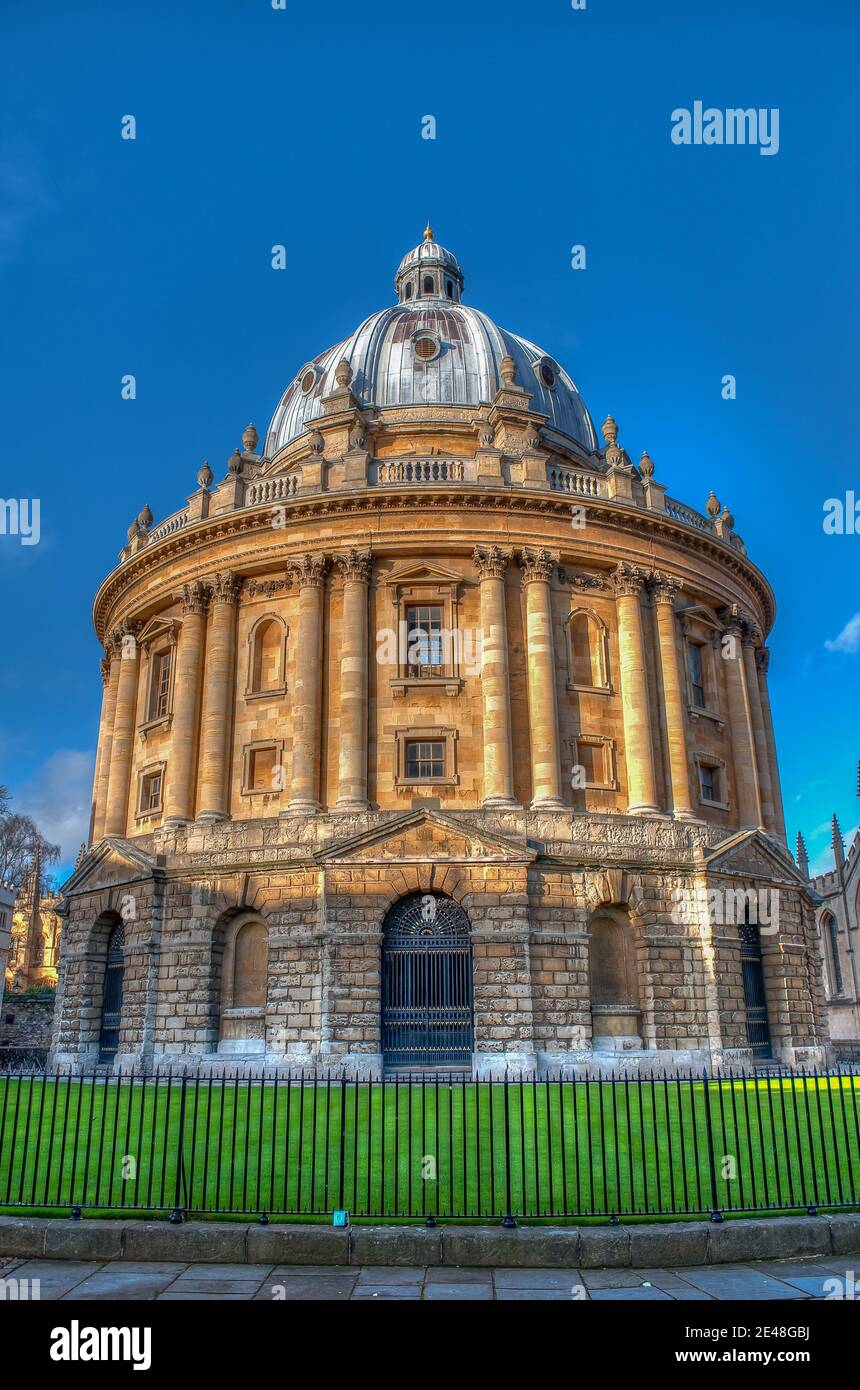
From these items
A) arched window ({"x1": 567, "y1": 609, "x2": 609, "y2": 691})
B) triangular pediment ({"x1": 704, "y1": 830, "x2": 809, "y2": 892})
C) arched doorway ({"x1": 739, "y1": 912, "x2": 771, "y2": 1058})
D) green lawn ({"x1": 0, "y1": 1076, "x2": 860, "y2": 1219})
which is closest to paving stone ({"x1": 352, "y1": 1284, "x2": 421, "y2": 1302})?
green lawn ({"x1": 0, "y1": 1076, "x2": 860, "y2": 1219})

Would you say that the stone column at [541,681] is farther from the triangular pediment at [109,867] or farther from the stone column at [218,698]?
the triangular pediment at [109,867]

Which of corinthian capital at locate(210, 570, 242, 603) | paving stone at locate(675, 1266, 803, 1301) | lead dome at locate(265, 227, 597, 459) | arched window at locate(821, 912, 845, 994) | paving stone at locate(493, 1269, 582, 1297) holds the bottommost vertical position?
paving stone at locate(675, 1266, 803, 1301)

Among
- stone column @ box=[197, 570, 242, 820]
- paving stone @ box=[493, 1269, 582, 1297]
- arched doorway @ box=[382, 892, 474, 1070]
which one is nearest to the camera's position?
paving stone @ box=[493, 1269, 582, 1297]

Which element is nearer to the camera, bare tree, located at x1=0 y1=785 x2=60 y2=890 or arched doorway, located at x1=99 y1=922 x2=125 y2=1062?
arched doorway, located at x1=99 y1=922 x2=125 y2=1062

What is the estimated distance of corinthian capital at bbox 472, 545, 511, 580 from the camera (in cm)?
3109

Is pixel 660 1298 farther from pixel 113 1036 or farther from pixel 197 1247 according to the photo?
pixel 113 1036

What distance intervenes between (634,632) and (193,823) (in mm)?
14986

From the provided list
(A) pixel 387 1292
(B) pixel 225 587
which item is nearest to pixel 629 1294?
(A) pixel 387 1292

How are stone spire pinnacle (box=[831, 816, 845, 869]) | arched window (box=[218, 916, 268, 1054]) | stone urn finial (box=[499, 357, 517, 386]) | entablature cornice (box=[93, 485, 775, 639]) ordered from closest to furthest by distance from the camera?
arched window (box=[218, 916, 268, 1054])
entablature cornice (box=[93, 485, 775, 639])
stone urn finial (box=[499, 357, 517, 386])
stone spire pinnacle (box=[831, 816, 845, 869])

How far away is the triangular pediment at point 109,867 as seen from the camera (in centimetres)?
3084

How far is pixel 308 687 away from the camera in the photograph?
101 feet

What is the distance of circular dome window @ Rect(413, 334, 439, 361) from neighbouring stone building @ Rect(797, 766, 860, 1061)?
1326 inches

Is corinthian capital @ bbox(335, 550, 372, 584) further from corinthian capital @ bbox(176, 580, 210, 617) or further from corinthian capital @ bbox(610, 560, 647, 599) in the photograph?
corinthian capital @ bbox(610, 560, 647, 599)

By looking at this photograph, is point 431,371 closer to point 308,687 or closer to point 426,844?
point 308,687
